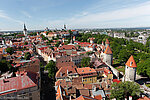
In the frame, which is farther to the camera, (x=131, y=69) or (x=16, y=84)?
(x=131, y=69)

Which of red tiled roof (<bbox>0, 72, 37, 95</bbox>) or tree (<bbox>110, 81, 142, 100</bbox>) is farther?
tree (<bbox>110, 81, 142, 100</bbox>)

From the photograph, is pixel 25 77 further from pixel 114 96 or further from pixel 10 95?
pixel 114 96

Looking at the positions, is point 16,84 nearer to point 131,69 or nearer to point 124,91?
point 124,91

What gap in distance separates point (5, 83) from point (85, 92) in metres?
14.2

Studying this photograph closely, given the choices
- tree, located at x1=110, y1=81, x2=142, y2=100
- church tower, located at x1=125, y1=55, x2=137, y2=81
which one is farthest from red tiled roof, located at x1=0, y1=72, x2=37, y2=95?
church tower, located at x1=125, y1=55, x2=137, y2=81

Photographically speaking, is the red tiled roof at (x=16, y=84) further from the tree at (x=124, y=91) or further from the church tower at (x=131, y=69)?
the church tower at (x=131, y=69)

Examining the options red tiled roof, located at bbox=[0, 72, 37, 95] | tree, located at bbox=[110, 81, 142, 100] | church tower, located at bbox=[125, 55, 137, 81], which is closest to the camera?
red tiled roof, located at bbox=[0, 72, 37, 95]

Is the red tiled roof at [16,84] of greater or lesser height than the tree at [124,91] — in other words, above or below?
above

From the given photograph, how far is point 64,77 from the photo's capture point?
25.3 meters

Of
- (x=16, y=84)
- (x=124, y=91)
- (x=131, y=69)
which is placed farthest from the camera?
(x=131, y=69)

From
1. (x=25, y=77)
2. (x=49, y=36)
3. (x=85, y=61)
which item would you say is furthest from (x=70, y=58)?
(x=49, y=36)

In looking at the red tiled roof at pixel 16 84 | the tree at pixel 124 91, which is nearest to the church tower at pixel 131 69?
the tree at pixel 124 91

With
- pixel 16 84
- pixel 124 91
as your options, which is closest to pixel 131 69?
pixel 124 91

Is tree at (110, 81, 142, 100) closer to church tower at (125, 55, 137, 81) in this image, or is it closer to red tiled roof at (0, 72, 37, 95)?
church tower at (125, 55, 137, 81)
